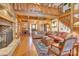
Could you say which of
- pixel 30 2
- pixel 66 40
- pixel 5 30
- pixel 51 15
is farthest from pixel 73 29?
pixel 5 30

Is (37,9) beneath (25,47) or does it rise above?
above

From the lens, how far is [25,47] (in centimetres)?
194

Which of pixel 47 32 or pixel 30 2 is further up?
pixel 30 2

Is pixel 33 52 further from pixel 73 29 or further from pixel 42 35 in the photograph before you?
pixel 73 29

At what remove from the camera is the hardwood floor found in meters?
1.92

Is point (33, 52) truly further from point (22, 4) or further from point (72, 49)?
point (22, 4)

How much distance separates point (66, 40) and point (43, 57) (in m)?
0.44

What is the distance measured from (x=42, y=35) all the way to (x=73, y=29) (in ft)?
1.57

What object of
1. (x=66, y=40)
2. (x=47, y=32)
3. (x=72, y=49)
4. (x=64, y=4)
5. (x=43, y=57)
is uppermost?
(x=64, y=4)

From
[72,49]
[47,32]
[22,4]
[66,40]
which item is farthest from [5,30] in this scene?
[72,49]

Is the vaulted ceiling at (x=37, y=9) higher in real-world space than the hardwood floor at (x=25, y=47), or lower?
higher

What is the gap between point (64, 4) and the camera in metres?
1.93

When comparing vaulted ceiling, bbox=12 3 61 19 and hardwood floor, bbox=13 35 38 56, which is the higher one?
vaulted ceiling, bbox=12 3 61 19

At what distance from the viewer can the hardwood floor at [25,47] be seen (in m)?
1.92
